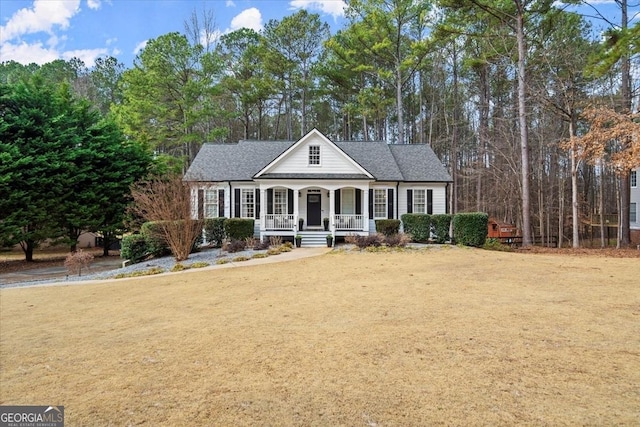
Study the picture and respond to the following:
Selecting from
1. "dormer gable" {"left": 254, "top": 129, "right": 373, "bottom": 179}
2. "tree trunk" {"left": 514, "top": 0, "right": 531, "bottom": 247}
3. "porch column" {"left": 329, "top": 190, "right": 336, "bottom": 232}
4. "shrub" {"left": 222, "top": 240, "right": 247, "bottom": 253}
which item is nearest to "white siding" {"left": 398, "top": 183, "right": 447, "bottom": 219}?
"dormer gable" {"left": 254, "top": 129, "right": 373, "bottom": 179}

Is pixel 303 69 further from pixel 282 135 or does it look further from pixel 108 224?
pixel 108 224

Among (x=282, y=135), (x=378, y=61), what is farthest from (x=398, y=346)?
(x=282, y=135)

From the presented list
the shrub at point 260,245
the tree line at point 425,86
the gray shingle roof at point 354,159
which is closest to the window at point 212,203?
the gray shingle roof at point 354,159

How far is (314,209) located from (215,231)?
5781mm

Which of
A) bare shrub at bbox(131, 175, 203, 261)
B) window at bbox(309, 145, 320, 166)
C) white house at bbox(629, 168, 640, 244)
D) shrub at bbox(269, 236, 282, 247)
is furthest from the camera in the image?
white house at bbox(629, 168, 640, 244)

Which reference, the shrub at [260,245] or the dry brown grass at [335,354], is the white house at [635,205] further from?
the shrub at [260,245]

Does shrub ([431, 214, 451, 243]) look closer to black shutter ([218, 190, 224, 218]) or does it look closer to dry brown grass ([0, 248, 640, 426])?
dry brown grass ([0, 248, 640, 426])

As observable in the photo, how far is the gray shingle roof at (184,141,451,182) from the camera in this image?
20.2m

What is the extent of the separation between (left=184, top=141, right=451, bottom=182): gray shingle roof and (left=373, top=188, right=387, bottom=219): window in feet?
2.42

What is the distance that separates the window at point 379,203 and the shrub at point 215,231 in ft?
27.2

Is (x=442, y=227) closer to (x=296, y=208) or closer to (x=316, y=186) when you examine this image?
(x=316, y=186)

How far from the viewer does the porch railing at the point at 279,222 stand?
1836cm

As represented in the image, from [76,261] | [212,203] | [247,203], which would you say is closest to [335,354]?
[76,261]

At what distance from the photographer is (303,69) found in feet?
99.7
